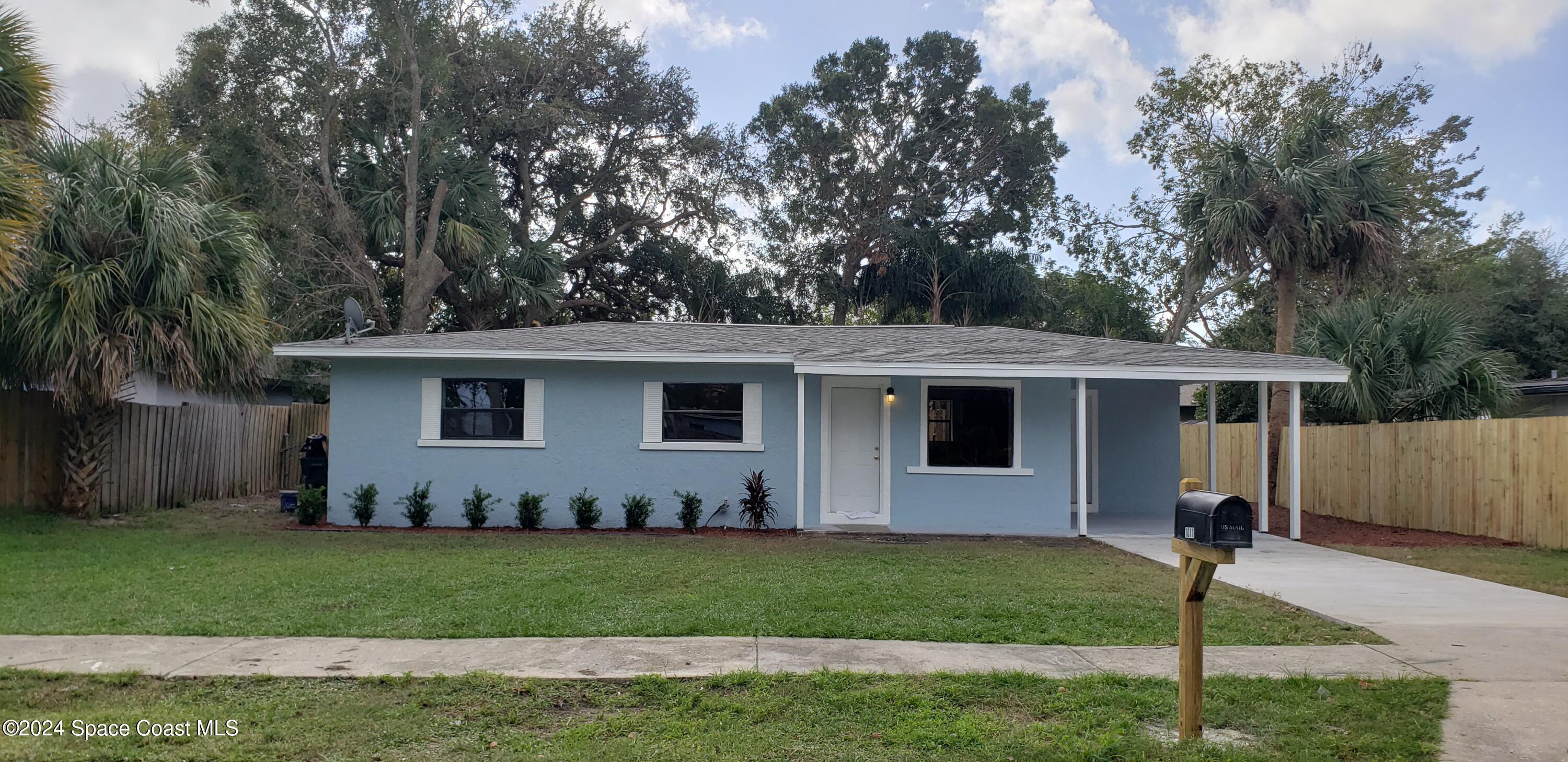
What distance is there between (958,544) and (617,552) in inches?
160

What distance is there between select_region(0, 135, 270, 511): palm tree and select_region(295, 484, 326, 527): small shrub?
180cm

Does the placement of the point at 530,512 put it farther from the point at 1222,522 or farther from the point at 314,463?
the point at 1222,522

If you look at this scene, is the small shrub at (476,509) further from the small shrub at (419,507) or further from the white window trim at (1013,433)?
the white window trim at (1013,433)

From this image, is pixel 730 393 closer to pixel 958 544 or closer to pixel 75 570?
pixel 958 544

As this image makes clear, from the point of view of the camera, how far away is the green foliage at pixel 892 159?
30766 mm

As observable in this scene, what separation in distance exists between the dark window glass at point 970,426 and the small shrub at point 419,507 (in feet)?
22.2

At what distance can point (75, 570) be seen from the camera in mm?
8898

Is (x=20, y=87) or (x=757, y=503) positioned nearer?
(x=20, y=87)

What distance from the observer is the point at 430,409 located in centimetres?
1360

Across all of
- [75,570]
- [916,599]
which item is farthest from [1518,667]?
[75,570]

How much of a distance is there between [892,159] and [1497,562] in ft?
74.7

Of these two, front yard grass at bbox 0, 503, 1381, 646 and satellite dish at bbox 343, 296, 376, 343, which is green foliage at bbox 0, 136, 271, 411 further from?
front yard grass at bbox 0, 503, 1381, 646

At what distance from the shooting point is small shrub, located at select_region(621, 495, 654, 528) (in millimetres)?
13438

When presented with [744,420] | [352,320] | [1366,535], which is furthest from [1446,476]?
[352,320]
